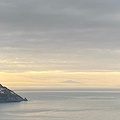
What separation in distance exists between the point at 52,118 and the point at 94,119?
86.7 ft

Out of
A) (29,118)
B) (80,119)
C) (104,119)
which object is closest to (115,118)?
(104,119)

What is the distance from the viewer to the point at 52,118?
191 metres

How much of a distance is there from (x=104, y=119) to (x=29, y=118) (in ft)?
152

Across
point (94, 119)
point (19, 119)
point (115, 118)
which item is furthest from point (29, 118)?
point (115, 118)

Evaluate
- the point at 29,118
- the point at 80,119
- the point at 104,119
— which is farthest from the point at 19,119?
the point at 104,119

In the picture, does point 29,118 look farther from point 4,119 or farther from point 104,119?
point 104,119

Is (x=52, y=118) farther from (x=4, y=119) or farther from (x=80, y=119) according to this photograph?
(x=4, y=119)

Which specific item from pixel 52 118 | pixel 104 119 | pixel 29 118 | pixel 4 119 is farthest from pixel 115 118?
pixel 4 119

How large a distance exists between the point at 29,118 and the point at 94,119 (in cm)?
4039

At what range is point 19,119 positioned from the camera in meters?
187

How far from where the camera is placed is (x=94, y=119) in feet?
605

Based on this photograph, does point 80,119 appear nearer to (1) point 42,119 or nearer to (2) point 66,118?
(2) point 66,118

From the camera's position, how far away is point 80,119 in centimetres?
18575

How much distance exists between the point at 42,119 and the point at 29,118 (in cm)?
926
